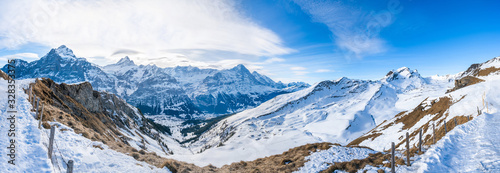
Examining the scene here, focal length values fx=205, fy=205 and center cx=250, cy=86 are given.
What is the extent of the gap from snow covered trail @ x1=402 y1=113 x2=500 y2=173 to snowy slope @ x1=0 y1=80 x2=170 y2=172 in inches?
1003

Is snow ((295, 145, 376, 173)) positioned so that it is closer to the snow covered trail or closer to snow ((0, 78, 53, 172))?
the snow covered trail

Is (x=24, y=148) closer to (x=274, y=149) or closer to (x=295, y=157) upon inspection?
(x=295, y=157)

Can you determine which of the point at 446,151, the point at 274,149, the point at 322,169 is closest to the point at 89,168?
the point at 322,169

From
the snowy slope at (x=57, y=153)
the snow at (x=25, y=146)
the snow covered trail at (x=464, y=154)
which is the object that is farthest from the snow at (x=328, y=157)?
the snow at (x=25, y=146)

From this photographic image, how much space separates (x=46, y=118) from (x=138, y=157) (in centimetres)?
1089

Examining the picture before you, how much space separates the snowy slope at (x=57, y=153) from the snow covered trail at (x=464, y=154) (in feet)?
83.6

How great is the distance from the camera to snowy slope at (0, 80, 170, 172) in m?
13.7

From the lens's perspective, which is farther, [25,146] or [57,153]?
[57,153]

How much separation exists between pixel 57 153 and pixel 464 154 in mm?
34982

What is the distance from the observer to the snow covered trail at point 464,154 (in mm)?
15867

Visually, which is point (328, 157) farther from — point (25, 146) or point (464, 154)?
point (25, 146)

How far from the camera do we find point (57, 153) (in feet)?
54.4

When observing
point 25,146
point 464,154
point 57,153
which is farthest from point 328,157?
point 25,146

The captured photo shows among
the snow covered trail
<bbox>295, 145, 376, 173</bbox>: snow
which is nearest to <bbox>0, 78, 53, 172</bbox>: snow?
<bbox>295, 145, 376, 173</bbox>: snow
